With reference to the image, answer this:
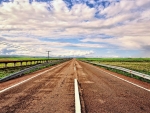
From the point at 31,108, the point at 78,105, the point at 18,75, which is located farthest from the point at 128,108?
the point at 18,75

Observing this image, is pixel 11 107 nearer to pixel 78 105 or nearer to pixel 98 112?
pixel 78 105

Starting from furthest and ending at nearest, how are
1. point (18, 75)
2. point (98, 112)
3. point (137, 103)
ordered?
point (18, 75)
point (137, 103)
point (98, 112)

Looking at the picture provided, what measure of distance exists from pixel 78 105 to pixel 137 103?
2144mm

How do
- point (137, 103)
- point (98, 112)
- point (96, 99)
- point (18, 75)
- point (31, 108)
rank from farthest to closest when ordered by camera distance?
point (18, 75), point (96, 99), point (137, 103), point (31, 108), point (98, 112)

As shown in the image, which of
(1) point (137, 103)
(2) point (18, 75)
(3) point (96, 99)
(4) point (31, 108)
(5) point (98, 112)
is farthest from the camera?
(2) point (18, 75)

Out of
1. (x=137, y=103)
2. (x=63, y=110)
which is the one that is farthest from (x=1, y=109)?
(x=137, y=103)

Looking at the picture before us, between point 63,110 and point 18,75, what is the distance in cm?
1063

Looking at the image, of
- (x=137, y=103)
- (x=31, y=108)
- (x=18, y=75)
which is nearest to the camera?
(x=31, y=108)

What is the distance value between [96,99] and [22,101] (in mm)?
2711

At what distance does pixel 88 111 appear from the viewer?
17.2 ft

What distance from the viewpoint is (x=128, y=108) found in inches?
223

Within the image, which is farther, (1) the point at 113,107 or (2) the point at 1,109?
(1) the point at 113,107

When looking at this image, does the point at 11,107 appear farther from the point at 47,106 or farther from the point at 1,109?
the point at 47,106

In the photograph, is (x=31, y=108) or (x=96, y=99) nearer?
(x=31, y=108)
